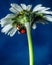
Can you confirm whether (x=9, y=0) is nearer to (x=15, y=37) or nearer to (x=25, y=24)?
(x=15, y=37)

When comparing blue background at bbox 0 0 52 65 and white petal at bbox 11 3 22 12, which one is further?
blue background at bbox 0 0 52 65

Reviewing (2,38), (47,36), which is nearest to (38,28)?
(47,36)

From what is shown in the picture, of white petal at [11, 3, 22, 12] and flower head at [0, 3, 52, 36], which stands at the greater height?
white petal at [11, 3, 22, 12]

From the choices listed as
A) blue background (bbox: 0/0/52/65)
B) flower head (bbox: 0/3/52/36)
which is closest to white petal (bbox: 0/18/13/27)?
flower head (bbox: 0/3/52/36)

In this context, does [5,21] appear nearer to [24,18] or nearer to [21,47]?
[24,18]

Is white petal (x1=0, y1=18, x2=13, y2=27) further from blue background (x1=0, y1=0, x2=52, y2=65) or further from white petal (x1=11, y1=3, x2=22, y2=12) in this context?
blue background (x1=0, y1=0, x2=52, y2=65)

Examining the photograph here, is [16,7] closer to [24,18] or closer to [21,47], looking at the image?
[24,18]

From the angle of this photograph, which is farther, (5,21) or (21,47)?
(21,47)

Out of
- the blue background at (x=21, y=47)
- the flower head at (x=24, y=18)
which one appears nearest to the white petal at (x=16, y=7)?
the flower head at (x=24, y=18)

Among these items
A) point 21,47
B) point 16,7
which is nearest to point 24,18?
point 16,7

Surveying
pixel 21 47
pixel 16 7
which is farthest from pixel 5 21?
pixel 21 47
